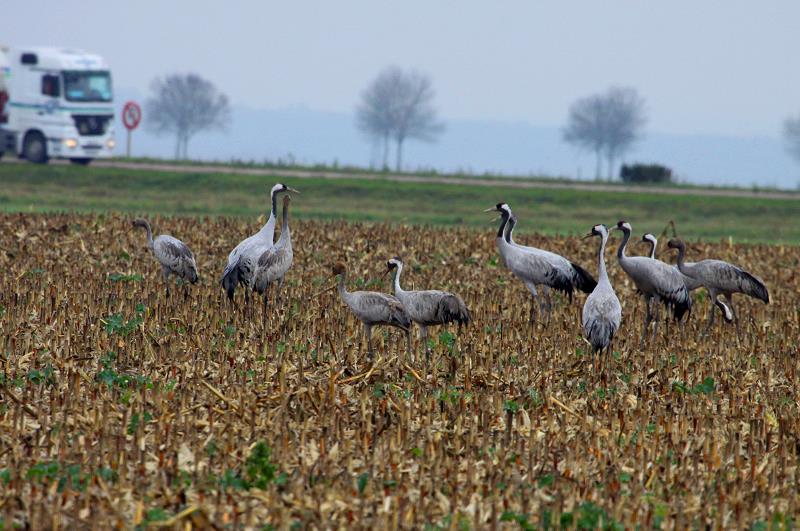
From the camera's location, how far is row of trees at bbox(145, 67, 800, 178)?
606 ft

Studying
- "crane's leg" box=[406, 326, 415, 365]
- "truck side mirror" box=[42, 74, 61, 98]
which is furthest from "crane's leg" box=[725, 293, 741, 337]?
"truck side mirror" box=[42, 74, 61, 98]

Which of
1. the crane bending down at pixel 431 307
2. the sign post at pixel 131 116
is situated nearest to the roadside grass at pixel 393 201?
the sign post at pixel 131 116

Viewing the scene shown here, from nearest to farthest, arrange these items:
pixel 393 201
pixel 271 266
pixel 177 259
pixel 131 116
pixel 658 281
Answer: pixel 271 266, pixel 658 281, pixel 177 259, pixel 393 201, pixel 131 116

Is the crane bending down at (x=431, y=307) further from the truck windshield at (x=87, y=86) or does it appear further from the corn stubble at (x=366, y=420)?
the truck windshield at (x=87, y=86)

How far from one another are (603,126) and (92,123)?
5955 inches

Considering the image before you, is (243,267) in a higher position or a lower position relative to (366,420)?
higher

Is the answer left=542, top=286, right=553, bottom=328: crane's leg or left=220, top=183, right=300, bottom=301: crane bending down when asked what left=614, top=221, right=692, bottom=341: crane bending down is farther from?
left=220, top=183, right=300, bottom=301: crane bending down

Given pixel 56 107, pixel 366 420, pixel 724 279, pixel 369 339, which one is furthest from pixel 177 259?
pixel 56 107

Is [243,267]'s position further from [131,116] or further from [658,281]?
[131,116]

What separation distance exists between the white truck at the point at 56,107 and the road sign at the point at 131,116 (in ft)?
29.5

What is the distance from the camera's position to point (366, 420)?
387 inches

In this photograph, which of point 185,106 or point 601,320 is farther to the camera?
point 185,106

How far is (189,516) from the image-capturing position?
757 cm

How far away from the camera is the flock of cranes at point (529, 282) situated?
43.7 ft
